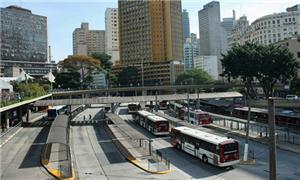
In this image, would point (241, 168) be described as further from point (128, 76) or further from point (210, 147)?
point (128, 76)

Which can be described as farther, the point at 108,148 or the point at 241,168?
the point at 108,148

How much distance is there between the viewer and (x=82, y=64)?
120562mm

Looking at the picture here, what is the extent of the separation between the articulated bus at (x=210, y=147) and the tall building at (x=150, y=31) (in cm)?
13871

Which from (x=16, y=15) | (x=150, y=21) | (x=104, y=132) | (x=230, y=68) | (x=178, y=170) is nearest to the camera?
(x=178, y=170)

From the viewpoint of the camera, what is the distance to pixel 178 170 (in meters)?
27.0

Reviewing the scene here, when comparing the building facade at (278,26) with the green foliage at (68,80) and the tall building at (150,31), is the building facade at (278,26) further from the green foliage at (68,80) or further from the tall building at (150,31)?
the green foliage at (68,80)

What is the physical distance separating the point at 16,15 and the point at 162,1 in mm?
95869

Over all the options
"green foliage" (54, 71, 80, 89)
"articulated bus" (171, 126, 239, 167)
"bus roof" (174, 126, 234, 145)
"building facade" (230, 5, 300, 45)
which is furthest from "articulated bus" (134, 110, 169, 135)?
"building facade" (230, 5, 300, 45)

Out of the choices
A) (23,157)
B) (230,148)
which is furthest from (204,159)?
(23,157)

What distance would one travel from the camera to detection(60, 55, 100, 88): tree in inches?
4626

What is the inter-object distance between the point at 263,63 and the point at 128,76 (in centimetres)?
10473

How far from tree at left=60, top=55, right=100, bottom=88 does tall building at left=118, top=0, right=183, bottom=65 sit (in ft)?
170

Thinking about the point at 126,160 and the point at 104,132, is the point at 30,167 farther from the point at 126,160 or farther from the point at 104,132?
the point at 104,132

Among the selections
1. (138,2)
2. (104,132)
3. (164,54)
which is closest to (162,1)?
(138,2)
